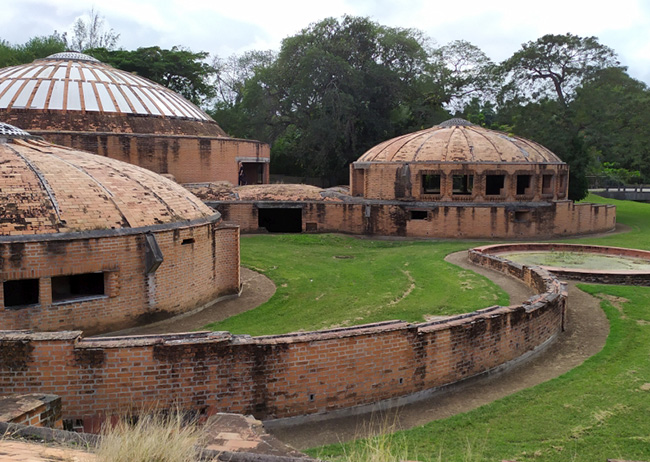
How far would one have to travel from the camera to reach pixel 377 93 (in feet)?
120

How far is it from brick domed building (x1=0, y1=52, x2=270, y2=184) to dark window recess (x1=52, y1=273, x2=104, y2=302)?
12641mm

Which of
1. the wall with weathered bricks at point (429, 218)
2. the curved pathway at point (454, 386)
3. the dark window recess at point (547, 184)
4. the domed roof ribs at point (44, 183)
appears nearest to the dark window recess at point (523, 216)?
the wall with weathered bricks at point (429, 218)

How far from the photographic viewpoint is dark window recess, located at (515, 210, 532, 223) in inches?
965

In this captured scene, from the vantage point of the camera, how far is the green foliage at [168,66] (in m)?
37.5

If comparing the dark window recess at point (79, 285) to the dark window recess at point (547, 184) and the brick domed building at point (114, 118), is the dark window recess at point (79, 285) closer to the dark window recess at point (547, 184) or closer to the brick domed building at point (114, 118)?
the brick domed building at point (114, 118)

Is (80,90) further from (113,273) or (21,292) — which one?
(113,273)

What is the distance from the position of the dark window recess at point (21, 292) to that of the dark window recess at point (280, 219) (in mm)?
15677

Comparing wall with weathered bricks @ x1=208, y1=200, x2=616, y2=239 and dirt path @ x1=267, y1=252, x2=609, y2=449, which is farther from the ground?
wall with weathered bricks @ x1=208, y1=200, x2=616, y2=239

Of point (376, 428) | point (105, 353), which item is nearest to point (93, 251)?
point (105, 353)

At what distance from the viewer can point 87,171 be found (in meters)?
12.5

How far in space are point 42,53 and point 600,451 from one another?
41.9m

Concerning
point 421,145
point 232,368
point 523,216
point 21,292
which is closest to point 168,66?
point 421,145

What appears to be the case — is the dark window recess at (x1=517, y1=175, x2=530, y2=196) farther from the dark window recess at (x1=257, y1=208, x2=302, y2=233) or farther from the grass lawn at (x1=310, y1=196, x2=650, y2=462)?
the grass lawn at (x1=310, y1=196, x2=650, y2=462)

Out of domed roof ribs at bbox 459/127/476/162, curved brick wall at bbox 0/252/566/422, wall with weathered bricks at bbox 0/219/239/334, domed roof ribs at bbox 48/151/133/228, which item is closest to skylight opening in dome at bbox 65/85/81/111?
domed roof ribs at bbox 48/151/133/228
